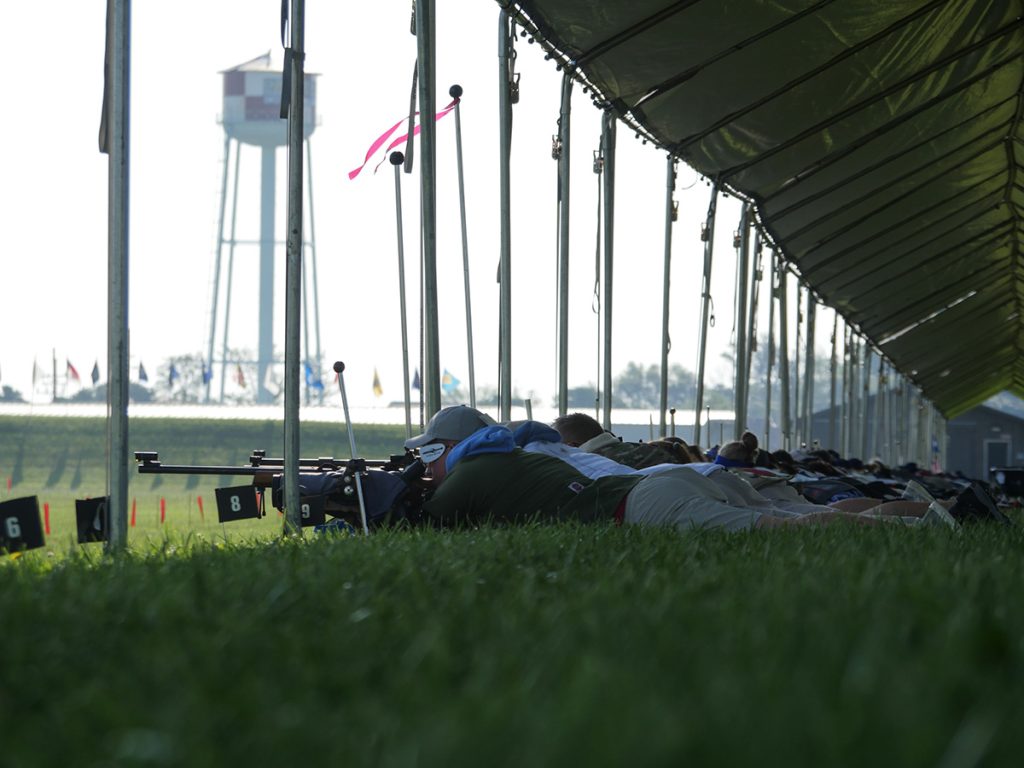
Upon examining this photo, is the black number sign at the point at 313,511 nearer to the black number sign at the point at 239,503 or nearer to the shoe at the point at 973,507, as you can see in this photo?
the black number sign at the point at 239,503

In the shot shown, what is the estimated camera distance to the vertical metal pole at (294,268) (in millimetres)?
5086

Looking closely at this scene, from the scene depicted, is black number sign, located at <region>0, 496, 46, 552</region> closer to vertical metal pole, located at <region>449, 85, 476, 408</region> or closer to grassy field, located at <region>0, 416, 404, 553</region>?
vertical metal pole, located at <region>449, 85, 476, 408</region>

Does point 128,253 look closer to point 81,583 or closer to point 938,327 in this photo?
point 81,583

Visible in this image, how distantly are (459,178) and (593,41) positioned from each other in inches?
65.4

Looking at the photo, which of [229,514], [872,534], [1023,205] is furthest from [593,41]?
[1023,205]

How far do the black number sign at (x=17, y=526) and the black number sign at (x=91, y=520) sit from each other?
398 millimetres

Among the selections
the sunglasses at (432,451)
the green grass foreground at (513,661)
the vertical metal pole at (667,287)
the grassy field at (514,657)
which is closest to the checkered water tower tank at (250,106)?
the vertical metal pole at (667,287)

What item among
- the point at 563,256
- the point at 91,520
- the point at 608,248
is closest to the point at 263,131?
the point at 608,248

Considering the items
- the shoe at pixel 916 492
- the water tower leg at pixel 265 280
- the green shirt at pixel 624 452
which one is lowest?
the shoe at pixel 916 492

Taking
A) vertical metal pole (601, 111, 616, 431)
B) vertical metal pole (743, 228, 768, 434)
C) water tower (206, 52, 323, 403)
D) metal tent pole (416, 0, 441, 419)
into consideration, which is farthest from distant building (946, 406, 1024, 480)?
metal tent pole (416, 0, 441, 419)

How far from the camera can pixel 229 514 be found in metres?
5.29

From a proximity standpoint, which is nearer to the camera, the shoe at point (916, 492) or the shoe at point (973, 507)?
the shoe at point (973, 507)

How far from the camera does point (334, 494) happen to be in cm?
556

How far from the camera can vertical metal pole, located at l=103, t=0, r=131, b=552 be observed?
164 inches
